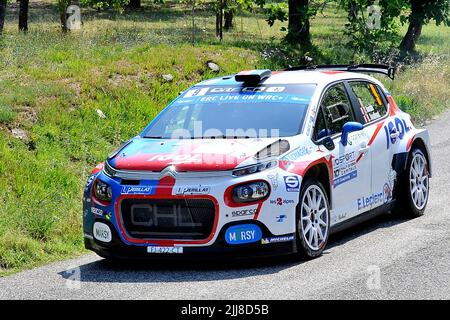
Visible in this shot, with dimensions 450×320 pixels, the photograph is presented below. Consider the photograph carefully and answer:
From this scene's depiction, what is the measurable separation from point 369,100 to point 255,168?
2697 mm

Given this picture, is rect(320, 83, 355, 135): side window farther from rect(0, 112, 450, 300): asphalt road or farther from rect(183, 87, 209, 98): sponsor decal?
rect(183, 87, 209, 98): sponsor decal

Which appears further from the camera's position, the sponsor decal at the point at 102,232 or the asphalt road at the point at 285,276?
the sponsor decal at the point at 102,232

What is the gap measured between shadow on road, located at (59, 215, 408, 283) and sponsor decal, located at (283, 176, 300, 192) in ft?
2.15

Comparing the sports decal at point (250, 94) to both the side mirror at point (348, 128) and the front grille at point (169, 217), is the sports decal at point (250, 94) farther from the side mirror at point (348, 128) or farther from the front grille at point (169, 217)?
the front grille at point (169, 217)

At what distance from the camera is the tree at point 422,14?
34.2 metres

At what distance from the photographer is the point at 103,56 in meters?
18.4

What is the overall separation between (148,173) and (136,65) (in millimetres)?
9641

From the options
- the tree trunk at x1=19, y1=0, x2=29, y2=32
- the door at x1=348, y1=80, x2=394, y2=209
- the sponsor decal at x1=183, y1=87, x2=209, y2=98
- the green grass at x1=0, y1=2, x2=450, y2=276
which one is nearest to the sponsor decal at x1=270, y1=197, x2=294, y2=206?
the door at x1=348, y1=80, x2=394, y2=209

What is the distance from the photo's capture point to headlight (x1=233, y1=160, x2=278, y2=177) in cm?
835

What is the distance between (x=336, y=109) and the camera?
990 centimetres

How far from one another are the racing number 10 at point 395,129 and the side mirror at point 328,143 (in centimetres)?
122

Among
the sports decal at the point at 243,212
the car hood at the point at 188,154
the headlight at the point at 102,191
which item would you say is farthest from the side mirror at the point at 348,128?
the headlight at the point at 102,191

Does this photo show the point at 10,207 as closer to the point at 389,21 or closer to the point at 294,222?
the point at 294,222

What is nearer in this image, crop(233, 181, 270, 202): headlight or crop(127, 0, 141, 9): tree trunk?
crop(233, 181, 270, 202): headlight
